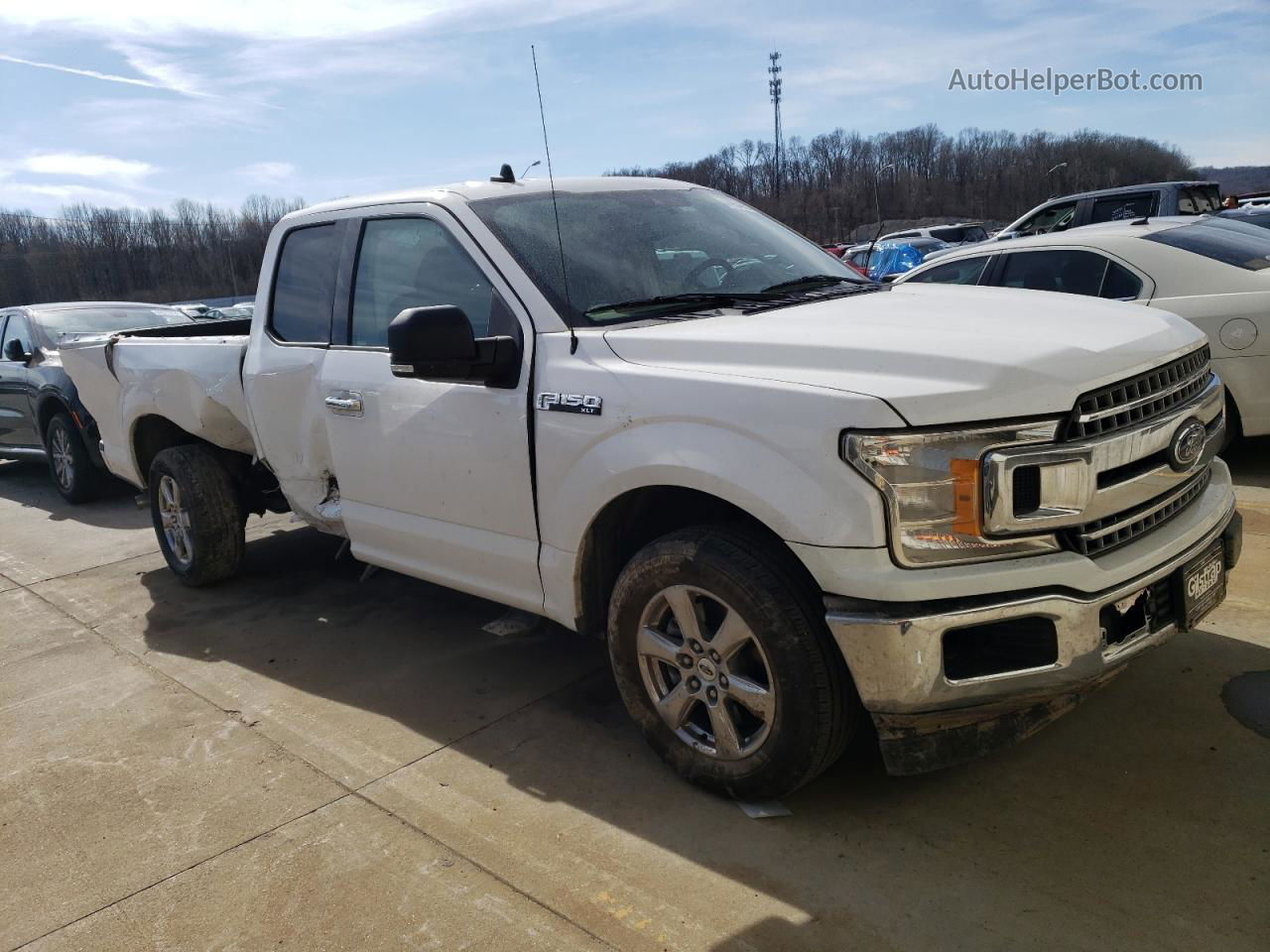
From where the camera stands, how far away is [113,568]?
6.25 meters

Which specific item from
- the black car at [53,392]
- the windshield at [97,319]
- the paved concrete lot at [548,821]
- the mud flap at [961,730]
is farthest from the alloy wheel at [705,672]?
the windshield at [97,319]

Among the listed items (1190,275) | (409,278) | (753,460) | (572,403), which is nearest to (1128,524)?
(753,460)

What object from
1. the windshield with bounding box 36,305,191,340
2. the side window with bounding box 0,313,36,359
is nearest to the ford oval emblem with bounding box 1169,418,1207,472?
the windshield with bounding box 36,305,191,340

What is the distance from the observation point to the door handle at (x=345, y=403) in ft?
12.9

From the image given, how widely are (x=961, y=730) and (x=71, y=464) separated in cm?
805

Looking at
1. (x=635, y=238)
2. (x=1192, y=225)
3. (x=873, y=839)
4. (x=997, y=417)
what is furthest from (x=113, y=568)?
(x=1192, y=225)

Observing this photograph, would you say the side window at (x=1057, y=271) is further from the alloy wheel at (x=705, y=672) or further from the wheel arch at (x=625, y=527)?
the alloy wheel at (x=705, y=672)

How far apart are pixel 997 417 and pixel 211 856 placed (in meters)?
2.55

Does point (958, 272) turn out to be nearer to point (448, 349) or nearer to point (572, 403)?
point (572, 403)

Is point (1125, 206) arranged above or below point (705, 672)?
above

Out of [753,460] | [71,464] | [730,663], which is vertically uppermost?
[753,460]

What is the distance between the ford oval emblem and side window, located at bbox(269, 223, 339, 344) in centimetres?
319

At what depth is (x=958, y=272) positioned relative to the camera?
706 cm

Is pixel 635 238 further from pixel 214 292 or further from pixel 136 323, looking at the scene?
pixel 214 292
